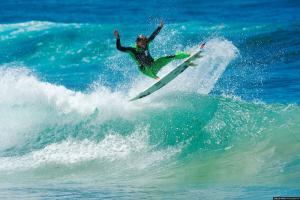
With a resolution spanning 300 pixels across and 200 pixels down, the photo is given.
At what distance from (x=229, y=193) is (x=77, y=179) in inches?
129

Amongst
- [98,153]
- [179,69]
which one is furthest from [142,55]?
[98,153]

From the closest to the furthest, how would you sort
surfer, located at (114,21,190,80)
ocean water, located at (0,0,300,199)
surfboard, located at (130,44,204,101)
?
ocean water, located at (0,0,300,199), surfer, located at (114,21,190,80), surfboard, located at (130,44,204,101)

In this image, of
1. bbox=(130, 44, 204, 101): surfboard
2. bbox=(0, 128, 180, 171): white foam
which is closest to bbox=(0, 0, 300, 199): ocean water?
bbox=(0, 128, 180, 171): white foam

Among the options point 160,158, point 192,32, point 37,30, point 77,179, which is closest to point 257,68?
point 192,32

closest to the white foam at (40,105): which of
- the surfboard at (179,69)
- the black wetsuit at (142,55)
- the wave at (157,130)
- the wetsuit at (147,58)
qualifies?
the wave at (157,130)

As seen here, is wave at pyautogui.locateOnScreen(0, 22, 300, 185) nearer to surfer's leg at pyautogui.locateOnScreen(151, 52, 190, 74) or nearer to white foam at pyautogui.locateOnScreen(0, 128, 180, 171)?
white foam at pyautogui.locateOnScreen(0, 128, 180, 171)

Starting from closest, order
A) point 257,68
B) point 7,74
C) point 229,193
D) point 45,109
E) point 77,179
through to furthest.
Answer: point 229,193 → point 77,179 → point 45,109 → point 7,74 → point 257,68

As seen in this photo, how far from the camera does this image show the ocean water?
1111cm

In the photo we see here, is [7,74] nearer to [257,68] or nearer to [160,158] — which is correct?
[160,158]

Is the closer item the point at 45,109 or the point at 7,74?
the point at 45,109

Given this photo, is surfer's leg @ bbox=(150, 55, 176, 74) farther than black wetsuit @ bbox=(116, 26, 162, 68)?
Yes

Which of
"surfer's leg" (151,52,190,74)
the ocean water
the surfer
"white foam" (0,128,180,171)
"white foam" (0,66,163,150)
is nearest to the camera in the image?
the ocean water

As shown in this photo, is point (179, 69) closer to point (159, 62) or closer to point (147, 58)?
→ point (159, 62)

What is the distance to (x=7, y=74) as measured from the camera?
1711 cm
